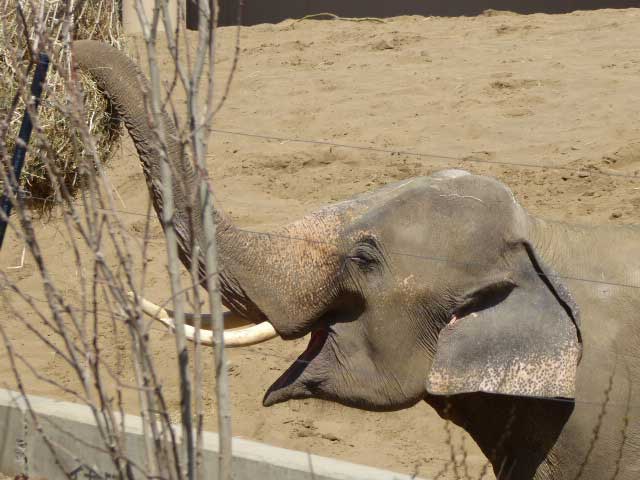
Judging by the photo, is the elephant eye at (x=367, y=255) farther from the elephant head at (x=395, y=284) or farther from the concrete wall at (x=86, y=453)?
the concrete wall at (x=86, y=453)

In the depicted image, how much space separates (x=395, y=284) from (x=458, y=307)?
184mm

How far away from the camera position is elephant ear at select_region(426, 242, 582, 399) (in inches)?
116

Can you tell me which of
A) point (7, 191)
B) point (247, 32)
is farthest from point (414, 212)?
point (247, 32)

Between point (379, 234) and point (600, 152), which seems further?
point (600, 152)

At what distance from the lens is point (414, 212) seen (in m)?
3.16

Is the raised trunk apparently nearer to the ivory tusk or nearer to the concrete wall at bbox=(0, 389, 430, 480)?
the ivory tusk

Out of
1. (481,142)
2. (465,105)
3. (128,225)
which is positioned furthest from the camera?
(465,105)

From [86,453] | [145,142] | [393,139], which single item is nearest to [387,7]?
[393,139]

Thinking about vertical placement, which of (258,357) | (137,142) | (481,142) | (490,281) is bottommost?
(258,357)

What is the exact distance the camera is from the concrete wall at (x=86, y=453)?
3.81 m

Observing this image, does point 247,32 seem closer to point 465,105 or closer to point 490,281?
point 465,105

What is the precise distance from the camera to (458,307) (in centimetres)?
308

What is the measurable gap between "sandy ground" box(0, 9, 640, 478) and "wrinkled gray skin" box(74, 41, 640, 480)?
5.39ft

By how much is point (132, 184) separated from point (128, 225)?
2.81 feet
